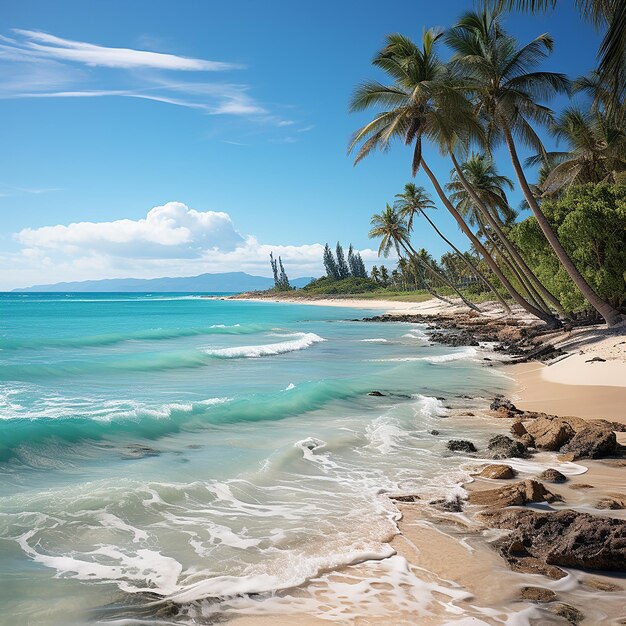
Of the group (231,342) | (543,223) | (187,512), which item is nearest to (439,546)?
(187,512)

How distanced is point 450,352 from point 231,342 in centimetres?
1373

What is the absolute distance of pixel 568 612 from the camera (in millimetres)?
3895

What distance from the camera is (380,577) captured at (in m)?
4.66

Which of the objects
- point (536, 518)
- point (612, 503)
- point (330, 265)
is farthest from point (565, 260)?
point (330, 265)

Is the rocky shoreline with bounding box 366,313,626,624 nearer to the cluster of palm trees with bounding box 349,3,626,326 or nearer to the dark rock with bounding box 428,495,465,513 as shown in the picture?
the dark rock with bounding box 428,495,465,513

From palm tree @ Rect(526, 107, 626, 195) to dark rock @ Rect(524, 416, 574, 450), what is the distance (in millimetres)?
20176

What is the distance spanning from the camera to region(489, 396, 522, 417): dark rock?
11.3 m

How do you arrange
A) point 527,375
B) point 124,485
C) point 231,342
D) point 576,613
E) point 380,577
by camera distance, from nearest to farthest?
point 576,613
point 380,577
point 124,485
point 527,375
point 231,342

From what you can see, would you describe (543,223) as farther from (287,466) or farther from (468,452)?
(287,466)

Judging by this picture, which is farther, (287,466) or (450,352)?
(450,352)

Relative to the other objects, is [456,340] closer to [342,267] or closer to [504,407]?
[504,407]

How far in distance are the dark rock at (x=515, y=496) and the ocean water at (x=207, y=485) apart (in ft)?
1.90

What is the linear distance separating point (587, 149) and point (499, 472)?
2577 cm

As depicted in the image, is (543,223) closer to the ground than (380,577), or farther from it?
farther from it
